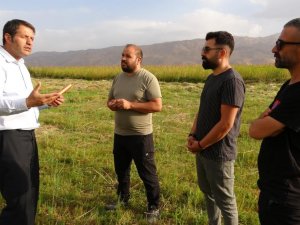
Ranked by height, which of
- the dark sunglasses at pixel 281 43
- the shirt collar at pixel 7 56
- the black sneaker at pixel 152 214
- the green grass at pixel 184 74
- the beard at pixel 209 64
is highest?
the dark sunglasses at pixel 281 43

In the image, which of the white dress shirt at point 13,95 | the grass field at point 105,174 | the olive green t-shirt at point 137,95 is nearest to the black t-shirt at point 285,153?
the grass field at point 105,174

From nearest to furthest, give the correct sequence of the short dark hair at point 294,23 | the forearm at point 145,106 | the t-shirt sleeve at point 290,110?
the t-shirt sleeve at point 290,110 < the short dark hair at point 294,23 < the forearm at point 145,106

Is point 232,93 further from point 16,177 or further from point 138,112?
A: point 16,177

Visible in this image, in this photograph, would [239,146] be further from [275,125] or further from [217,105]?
[275,125]

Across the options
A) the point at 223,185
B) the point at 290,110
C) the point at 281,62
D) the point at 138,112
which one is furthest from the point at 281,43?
the point at 138,112

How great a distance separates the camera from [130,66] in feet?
11.8

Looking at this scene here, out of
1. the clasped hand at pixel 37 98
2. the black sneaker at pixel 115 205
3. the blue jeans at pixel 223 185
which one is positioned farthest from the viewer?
the black sneaker at pixel 115 205

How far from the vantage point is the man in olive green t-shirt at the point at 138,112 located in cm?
357

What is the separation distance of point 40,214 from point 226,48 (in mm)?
2390

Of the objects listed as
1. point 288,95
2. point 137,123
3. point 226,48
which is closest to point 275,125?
point 288,95

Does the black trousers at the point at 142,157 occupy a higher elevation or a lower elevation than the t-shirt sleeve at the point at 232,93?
lower

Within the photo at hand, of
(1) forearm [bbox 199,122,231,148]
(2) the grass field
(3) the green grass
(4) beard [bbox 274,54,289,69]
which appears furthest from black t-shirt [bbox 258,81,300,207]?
(3) the green grass

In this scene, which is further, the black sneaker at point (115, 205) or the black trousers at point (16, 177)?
the black sneaker at point (115, 205)

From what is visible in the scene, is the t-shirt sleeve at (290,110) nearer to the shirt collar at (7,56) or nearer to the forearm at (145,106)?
the forearm at (145,106)
